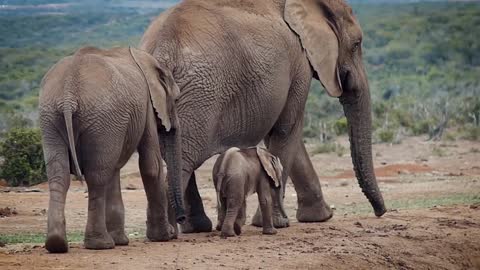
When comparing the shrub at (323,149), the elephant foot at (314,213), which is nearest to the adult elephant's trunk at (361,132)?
the elephant foot at (314,213)

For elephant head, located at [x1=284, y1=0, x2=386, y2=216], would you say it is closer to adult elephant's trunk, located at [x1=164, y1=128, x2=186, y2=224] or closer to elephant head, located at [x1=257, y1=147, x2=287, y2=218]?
elephant head, located at [x1=257, y1=147, x2=287, y2=218]

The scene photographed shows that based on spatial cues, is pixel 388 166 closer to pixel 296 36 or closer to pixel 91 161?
pixel 296 36

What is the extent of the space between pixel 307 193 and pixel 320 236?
1.85m

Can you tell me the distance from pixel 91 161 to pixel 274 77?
3416 mm

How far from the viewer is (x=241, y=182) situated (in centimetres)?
1269

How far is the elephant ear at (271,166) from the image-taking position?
1308cm

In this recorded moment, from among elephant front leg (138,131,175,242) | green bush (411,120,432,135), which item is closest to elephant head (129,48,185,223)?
elephant front leg (138,131,175,242)

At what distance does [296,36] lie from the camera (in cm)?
1452

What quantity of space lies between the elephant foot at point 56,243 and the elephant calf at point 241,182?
2.10 m

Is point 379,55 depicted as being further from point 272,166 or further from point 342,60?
point 272,166

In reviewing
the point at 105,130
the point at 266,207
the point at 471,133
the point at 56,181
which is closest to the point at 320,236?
the point at 266,207

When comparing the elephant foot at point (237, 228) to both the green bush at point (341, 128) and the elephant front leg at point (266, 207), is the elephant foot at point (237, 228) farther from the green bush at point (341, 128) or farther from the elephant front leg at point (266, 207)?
the green bush at point (341, 128)

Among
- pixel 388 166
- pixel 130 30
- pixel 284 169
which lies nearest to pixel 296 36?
pixel 284 169

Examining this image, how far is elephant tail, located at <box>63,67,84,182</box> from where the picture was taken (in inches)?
419
